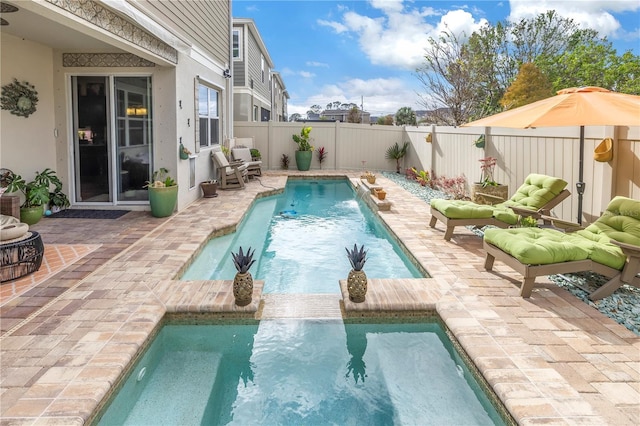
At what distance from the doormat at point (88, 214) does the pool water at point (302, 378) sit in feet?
14.5

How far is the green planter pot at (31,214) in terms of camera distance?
6755mm

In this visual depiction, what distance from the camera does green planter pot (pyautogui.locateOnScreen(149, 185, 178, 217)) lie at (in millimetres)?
7609

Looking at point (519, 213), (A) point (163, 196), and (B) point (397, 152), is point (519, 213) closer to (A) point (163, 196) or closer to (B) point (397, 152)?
(A) point (163, 196)

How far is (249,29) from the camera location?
746 inches

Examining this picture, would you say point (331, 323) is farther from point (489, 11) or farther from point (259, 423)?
point (489, 11)

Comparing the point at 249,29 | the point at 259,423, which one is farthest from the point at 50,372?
the point at 249,29

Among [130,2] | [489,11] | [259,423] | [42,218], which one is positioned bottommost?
[259,423]

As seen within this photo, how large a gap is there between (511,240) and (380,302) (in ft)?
4.91

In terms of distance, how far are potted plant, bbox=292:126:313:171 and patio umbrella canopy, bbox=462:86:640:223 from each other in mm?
10495

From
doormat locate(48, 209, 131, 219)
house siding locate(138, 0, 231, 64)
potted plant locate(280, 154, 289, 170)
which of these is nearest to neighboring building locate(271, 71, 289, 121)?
potted plant locate(280, 154, 289, 170)

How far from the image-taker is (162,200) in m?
7.62

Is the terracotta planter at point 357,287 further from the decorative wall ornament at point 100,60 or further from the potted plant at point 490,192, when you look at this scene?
the decorative wall ornament at point 100,60

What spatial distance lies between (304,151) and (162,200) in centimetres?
889

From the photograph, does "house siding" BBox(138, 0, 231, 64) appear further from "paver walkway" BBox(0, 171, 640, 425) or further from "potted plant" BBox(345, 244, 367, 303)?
"potted plant" BBox(345, 244, 367, 303)
